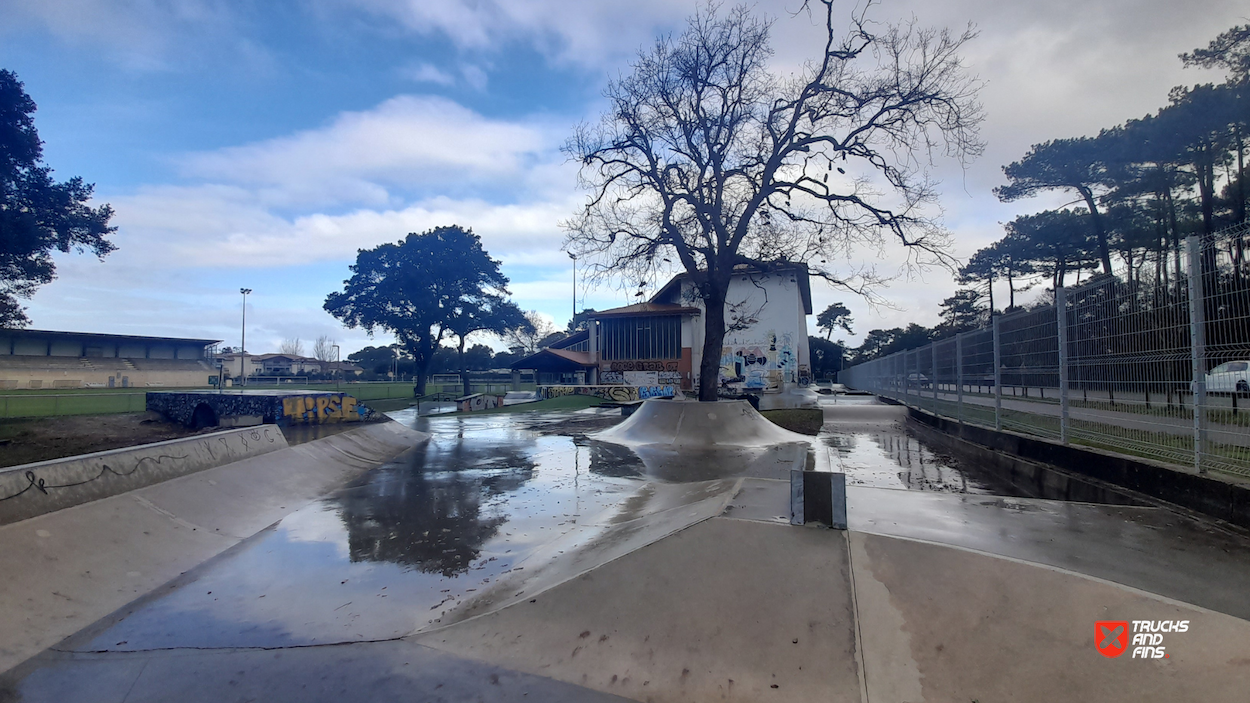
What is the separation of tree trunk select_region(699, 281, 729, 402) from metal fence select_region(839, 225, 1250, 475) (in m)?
7.09

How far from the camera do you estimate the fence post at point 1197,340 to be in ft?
13.6

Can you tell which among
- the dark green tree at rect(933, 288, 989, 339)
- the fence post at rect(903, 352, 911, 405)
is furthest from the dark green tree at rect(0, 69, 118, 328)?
the dark green tree at rect(933, 288, 989, 339)

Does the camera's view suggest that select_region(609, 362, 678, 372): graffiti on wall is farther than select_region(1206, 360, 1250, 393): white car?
→ Yes

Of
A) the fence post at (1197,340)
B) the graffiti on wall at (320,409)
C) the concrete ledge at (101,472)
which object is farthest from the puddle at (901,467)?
the graffiti on wall at (320,409)

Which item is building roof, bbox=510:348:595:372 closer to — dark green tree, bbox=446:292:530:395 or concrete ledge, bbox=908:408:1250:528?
dark green tree, bbox=446:292:530:395

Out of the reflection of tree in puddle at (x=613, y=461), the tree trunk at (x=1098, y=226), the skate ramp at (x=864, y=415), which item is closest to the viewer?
the reflection of tree in puddle at (x=613, y=461)

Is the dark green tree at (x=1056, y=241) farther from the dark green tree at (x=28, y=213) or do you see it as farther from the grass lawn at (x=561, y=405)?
the dark green tree at (x=28, y=213)

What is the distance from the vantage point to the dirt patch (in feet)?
32.5

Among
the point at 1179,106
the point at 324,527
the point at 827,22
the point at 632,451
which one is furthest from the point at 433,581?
the point at 1179,106

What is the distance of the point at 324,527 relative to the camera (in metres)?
5.84

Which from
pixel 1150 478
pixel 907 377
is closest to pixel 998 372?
pixel 1150 478

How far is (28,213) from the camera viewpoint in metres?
14.3

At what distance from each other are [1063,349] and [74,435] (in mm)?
17367

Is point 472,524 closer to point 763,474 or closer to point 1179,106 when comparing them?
point 763,474
